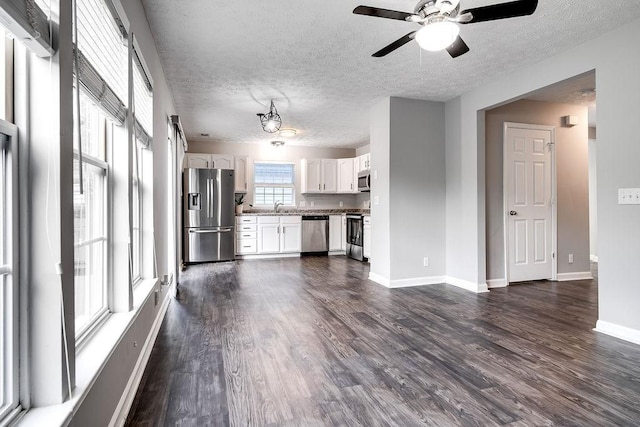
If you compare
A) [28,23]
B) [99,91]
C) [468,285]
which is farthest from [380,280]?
[28,23]

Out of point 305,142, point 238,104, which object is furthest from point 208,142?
point 238,104

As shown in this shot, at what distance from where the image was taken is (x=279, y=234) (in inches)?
278

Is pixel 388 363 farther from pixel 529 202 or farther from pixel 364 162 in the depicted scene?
pixel 364 162

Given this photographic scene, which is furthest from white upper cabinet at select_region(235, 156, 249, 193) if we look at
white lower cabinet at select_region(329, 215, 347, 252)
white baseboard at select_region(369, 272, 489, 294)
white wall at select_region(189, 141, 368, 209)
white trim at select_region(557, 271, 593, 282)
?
white trim at select_region(557, 271, 593, 282)

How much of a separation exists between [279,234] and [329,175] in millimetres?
1724

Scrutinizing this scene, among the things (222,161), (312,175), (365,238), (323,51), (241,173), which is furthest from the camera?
(312,175)

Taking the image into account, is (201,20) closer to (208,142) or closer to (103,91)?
(103,91)

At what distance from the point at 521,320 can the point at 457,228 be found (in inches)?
61.7

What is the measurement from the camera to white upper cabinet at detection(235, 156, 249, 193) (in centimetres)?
709

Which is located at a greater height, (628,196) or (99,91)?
(99,91)

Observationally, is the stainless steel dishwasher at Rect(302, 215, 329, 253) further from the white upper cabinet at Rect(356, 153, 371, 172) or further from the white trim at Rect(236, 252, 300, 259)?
the white upper cabinet at Rect(356, 153, 371, 172)

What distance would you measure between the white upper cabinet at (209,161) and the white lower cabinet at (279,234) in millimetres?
1267

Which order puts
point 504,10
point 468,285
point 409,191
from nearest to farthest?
point 504,10 → point 468,285 → point 409,191

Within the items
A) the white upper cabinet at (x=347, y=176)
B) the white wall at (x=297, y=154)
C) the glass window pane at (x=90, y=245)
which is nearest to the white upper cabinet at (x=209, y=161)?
the white wall at (x=297, y=154)
